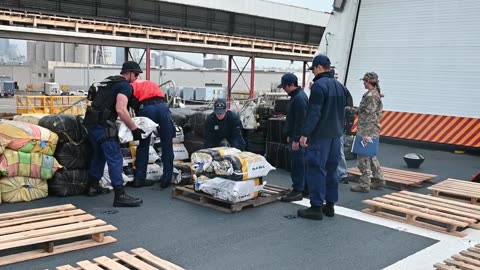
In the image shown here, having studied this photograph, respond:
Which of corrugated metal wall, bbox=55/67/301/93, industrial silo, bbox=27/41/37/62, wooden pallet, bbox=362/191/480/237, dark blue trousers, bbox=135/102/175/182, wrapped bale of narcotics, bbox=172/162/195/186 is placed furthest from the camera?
industrial silo, bbox=27/41/37/62

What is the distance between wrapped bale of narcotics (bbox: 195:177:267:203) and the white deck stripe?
79 centimetres

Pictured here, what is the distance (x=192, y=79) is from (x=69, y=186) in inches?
1922

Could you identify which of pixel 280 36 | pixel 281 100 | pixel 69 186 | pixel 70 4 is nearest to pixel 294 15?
pixel 280 36

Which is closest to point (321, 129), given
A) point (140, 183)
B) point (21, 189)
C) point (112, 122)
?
point (112, 122)

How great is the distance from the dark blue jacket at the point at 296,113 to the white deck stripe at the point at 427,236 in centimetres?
97

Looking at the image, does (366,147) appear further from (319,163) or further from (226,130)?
(226,130)

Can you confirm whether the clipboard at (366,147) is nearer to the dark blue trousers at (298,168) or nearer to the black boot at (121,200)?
the dark blue trousers at (298,168)

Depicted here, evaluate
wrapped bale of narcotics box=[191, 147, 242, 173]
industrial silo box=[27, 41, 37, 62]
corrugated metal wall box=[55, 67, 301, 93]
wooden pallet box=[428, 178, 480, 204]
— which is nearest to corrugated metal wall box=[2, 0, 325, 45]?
corrugated metal wall box=[55, 67, 301, 93]

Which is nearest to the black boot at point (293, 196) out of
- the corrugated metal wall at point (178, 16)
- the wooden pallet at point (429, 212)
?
the wooden pallet at point (429, 212)

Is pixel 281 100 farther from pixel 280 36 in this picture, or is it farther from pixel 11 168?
pixel 280 36

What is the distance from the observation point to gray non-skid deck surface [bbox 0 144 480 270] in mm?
4004

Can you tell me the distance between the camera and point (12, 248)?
407 centimetres

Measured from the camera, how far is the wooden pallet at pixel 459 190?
6.17 meters

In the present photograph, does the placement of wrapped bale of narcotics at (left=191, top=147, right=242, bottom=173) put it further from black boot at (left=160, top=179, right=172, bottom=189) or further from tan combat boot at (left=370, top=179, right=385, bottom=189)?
tan combat boot at (left=370, top=179, right=385, bottom=189)
